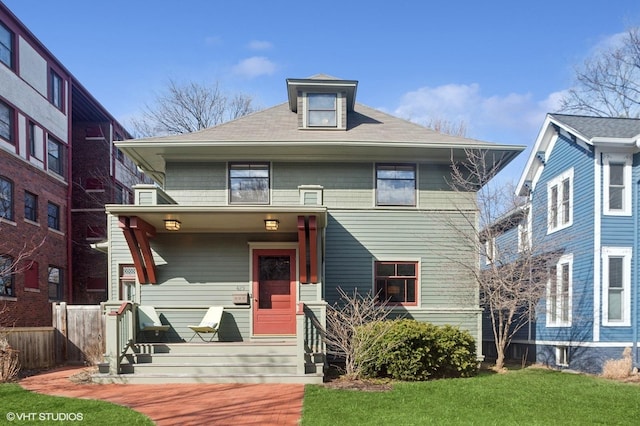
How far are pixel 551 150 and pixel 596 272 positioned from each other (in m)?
4.05

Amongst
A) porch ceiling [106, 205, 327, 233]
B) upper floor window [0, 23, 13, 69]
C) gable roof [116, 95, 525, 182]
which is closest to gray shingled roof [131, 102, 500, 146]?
gable roof [116, 95, 525, 182]

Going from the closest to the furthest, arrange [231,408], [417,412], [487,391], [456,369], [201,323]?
[417,412], [231,408], [487,391], [456,369], [201,323]

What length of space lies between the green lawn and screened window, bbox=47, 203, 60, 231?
586 inches

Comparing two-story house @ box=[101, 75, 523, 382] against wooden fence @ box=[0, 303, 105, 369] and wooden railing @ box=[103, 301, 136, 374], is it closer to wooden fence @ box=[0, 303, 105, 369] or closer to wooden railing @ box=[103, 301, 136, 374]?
wooden railing @ box=[103, 301, 136, 374]

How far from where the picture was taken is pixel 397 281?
11312 millimetres

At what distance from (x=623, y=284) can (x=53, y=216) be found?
19422mm

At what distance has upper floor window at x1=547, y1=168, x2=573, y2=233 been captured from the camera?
11.8 metres

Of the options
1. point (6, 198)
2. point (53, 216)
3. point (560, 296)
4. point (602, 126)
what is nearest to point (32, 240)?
point (6, 198)

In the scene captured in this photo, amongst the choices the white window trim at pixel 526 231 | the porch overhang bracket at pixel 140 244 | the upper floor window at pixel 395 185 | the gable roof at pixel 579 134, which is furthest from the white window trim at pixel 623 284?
the porch overhang bracket at pixel 140 244

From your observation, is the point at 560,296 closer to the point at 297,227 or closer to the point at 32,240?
the point at 297,227

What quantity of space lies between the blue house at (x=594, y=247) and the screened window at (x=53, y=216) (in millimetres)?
17704

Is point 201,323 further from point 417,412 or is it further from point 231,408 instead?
point 417,412

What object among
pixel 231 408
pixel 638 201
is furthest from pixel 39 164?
pixel 638 201

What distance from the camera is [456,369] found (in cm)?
909
